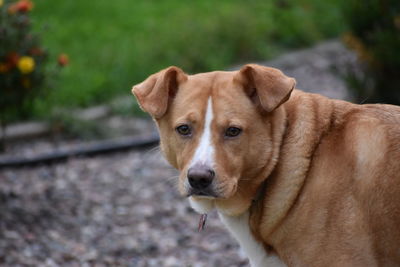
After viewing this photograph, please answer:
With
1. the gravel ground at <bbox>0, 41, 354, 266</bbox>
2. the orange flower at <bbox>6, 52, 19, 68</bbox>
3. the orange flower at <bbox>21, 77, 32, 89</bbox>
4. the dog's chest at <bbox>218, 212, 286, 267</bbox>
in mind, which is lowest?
the gravel ground at <bbox>0, 41, 354, 266</bbox>

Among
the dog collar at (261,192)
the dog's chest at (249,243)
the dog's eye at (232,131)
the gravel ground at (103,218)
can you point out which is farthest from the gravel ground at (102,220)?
the dog's eye at (232,131)

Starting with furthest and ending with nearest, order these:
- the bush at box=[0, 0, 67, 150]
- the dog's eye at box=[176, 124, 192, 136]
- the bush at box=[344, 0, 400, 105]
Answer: the bush at box=[344, 0, 400, 105] → the bush at box=[0, 0, 67, 150] → the dog's eye at box=[176, 124, 192, 136]

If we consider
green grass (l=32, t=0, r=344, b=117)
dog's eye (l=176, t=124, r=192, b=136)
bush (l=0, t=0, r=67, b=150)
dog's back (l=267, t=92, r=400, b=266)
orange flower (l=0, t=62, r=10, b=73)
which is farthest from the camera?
green grass (l=32, t=0, r=344, b=117)

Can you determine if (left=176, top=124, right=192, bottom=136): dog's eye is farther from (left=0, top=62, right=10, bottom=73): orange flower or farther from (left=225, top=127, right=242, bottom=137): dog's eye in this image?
(left=0, top=62, right=10, bottom=73): orange flower

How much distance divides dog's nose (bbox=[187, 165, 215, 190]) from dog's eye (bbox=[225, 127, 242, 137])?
0.22 meters

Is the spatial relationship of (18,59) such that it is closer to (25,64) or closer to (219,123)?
(25,64)

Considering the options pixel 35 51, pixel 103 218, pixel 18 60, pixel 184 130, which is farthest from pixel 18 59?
pixel 184 130

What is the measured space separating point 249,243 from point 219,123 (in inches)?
24.5

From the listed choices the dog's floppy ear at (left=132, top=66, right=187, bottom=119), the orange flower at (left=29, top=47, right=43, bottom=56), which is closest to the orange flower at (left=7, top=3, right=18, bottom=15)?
the orange flower at (left=29, top=47, right=43, bottom=56)

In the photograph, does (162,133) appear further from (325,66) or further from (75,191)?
(325,66)

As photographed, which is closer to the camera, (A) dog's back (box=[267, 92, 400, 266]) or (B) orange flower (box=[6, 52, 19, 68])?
(A) dog's back (box=[267, 92, 400, 266])

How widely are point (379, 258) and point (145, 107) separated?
1305 mm

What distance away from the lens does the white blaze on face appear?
10.2ft

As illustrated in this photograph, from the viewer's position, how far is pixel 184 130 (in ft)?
10.7
